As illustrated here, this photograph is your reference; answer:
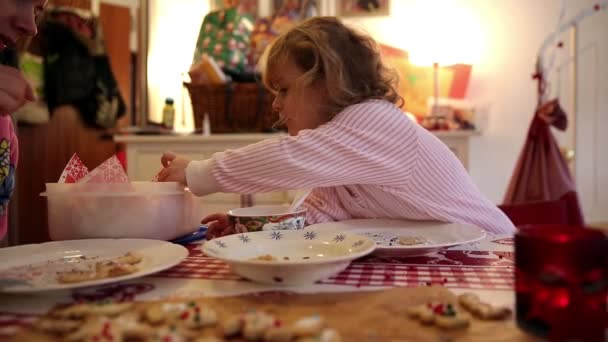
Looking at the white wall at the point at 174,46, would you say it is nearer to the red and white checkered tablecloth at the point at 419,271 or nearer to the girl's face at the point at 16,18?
the girl's face at the point at 16,18

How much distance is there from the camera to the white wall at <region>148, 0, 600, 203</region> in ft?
7.85

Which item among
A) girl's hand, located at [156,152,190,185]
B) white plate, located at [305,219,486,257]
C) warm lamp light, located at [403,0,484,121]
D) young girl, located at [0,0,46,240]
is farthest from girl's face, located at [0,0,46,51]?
warm lamp light, located at [403,0,484,121]

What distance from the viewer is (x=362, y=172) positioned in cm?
89

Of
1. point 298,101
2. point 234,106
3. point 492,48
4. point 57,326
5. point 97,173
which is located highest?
point 492,48

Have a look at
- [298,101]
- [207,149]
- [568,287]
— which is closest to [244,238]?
[568,287]

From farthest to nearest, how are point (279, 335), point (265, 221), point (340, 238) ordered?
point (265, 221) < point (340, 238) < point (279, 335)

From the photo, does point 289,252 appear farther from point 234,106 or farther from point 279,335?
point 234,106

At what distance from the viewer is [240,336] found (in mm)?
384

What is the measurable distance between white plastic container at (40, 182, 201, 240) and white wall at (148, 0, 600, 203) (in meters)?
1.85

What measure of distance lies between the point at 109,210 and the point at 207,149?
1405 mm

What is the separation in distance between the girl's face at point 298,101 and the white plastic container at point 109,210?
408 millimetres

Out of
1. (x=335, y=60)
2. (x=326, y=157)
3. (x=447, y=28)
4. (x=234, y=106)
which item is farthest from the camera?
(x=447, y=28)

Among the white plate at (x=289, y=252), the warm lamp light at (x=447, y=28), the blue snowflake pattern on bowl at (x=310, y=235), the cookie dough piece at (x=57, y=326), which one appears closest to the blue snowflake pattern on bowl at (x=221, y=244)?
the white plate at (x=289, y=252)

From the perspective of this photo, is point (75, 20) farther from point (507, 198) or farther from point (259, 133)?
point (507, 198)
